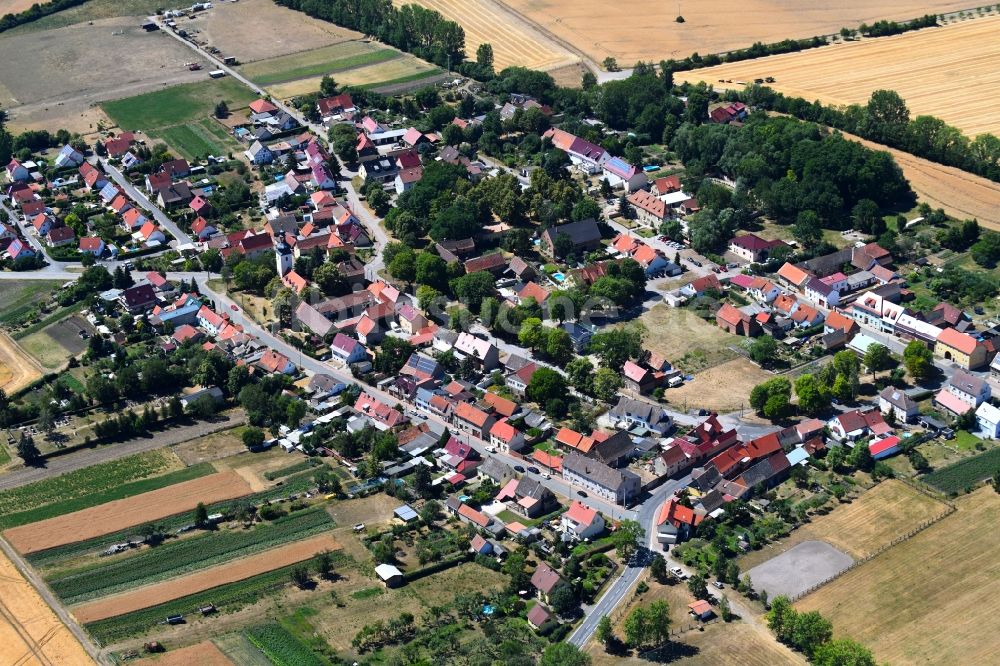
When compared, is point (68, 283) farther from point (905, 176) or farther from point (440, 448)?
point (905, 176)

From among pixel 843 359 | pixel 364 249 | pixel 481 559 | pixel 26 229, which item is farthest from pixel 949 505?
pixel 26 229

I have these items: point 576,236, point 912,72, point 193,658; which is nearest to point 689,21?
point 912,72

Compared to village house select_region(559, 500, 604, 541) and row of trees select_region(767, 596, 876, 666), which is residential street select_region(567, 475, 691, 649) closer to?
village house select_region(559, 500, 604, 541)

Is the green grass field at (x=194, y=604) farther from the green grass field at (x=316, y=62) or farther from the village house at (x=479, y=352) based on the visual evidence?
the green grass field at (x=316, y=62)

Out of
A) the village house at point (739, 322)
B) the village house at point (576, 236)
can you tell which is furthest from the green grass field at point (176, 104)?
the village house at point (739, 322)

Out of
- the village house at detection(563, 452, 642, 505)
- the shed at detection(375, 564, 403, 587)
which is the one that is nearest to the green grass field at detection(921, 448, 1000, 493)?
the village house at detection(563, 452, 642, 505)
